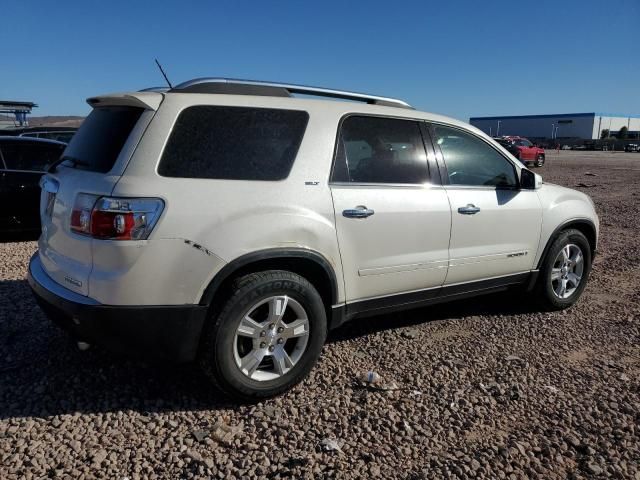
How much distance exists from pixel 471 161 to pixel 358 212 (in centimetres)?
133

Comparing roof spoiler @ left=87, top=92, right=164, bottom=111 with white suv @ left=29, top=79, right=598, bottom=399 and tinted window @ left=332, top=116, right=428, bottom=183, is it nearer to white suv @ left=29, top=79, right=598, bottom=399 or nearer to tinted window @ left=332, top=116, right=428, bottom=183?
white suv @ left=29, top=79, right=598, bottom=399

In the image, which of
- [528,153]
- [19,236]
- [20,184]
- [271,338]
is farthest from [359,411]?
[528,153]

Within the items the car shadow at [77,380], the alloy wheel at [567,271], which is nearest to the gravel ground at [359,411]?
the car shadow at [77,380]

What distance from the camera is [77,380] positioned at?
130 inches

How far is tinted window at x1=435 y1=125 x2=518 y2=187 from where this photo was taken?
397cm

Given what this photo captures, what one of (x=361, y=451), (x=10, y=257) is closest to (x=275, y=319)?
(x=361, y=451)

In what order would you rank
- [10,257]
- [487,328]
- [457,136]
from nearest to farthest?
[457,136] < [487,328] < [10,257]

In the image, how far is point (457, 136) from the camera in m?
4.09

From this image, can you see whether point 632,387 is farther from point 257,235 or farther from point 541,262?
point 257,235

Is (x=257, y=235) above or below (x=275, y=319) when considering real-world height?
above

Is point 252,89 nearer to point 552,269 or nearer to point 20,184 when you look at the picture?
point 552,269

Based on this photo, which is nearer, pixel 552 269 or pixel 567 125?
pixel 552 269

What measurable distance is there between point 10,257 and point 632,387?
654cm

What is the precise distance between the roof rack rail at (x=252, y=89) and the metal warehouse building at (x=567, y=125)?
90573mm
